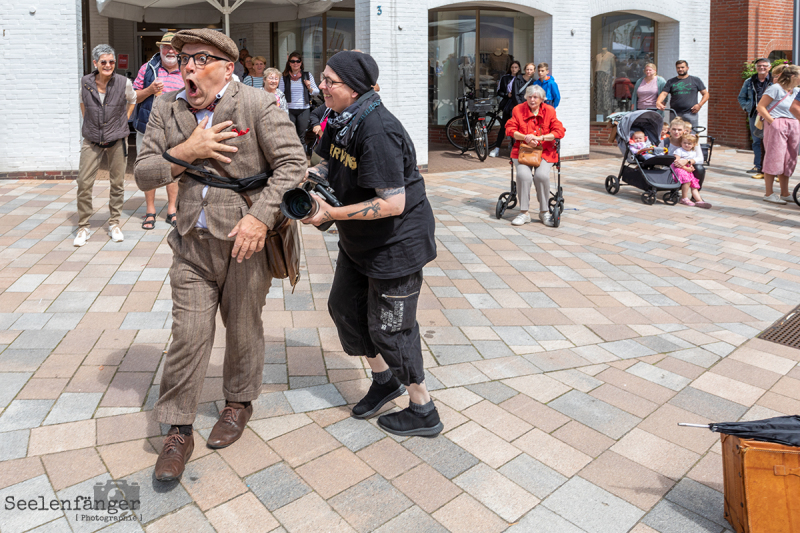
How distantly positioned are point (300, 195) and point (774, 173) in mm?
9063

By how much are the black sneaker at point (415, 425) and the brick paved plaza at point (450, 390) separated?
0.17ft

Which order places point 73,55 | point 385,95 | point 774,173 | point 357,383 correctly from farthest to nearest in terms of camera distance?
point 385,95 → point 73,55 → point 774,173 → point 357,383

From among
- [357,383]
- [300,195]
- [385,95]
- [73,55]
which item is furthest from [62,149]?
[300,195]

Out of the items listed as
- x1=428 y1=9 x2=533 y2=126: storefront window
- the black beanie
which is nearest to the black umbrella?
the black beanie

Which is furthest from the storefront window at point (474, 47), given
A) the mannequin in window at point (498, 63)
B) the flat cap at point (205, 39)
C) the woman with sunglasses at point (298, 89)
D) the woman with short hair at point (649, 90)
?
the flat cap at point (205, 39)

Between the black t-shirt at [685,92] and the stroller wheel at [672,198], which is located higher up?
the black t-shirt at [685,92]

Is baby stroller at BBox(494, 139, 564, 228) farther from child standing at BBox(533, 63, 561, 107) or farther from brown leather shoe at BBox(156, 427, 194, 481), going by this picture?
brown leather shoe at BBox(156, 427, 194, 481)

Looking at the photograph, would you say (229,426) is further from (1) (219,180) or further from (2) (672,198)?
(2) (672,198)

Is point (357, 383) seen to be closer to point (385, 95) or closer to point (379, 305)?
point (379, 305)

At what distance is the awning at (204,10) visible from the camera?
12.6 metres

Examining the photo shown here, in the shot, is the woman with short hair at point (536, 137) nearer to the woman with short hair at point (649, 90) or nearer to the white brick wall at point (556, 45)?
the white brick wall at point (556, 45)

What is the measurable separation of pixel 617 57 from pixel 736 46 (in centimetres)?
308

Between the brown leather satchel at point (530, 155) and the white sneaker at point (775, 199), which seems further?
the white sneaker at point (775, 199)

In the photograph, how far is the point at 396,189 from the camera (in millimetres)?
3244
